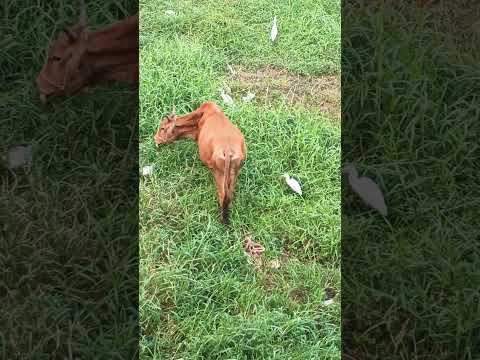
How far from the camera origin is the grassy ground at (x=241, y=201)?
2246mm

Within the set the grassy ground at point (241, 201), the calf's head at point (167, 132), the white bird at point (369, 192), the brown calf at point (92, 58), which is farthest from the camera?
the brown calf at point (92, 58)

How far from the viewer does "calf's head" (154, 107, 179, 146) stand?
2357 millimetres

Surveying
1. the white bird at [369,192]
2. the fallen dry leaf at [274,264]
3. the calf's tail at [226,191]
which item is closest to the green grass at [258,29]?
the calf's tail at [226,191]

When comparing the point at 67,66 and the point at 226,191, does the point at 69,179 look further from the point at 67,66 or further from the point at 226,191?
the point at 226,191

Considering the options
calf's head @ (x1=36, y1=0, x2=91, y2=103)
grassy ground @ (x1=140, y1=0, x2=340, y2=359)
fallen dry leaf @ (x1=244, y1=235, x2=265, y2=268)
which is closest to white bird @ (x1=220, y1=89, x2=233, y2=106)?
grassy ground @ (x1=140, y1=0, x2=340, y2=359)

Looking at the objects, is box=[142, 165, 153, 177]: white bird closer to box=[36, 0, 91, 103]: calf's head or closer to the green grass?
the green grass

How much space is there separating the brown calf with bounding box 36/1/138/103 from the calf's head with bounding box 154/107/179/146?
0.46 metres

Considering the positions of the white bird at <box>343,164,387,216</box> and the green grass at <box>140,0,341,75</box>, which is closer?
the green grass at <box>140,0,341,75</box>

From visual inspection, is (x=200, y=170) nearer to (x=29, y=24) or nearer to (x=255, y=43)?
(x=255, y=43)

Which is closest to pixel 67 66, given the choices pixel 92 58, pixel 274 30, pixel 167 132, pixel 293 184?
pixel 92 58

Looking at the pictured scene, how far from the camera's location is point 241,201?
2369mm

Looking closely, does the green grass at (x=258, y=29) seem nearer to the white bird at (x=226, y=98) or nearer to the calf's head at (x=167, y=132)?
the white bird at (x=226, y=98)

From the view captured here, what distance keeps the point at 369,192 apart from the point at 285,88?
44 centimetres

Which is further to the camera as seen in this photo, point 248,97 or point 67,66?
point 67,66
